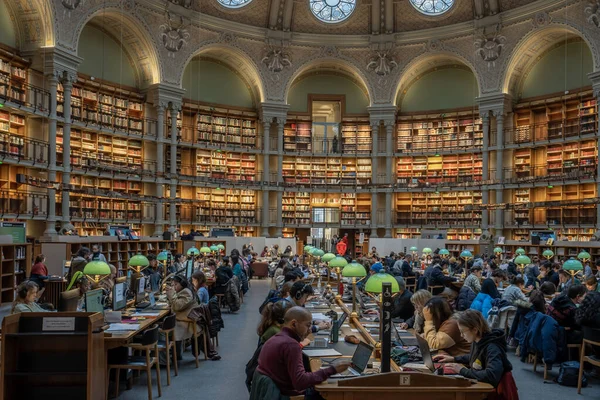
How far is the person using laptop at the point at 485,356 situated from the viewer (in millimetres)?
3781

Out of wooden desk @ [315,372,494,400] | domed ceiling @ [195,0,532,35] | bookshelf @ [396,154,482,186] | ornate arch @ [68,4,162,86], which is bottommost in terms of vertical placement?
wooden desk @ [315,372,494,400]

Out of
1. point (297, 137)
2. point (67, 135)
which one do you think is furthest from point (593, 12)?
point (67, 135)

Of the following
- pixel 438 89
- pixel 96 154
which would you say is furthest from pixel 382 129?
pixel 96 154

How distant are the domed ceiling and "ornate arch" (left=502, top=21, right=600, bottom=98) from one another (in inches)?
83.2

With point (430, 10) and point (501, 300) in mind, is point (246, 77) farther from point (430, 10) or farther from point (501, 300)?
point (501, 300)

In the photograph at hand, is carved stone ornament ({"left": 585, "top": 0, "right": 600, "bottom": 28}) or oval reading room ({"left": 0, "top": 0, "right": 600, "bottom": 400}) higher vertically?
carved stone ornament ({"left": 585, "top": 0, "right": 600, "bottom": 28})

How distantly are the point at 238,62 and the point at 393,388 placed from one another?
23701 millimetres

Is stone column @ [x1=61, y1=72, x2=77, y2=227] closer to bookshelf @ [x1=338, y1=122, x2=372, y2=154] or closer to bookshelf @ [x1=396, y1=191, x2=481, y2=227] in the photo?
bookshelf @ [x1=338, y1=122, x2=372, y2=154]

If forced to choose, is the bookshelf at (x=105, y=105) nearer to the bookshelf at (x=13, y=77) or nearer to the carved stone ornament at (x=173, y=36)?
the bookshelf at (x=13, y=77)

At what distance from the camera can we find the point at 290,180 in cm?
2641

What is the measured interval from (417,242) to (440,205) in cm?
370

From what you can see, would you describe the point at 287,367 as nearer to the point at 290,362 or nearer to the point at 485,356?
the point at 290,362

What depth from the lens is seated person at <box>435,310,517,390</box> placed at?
12.4 ft

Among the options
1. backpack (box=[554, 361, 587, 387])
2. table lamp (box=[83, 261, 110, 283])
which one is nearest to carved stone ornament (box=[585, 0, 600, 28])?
backpack (box=[554, 361, 587, 387])
